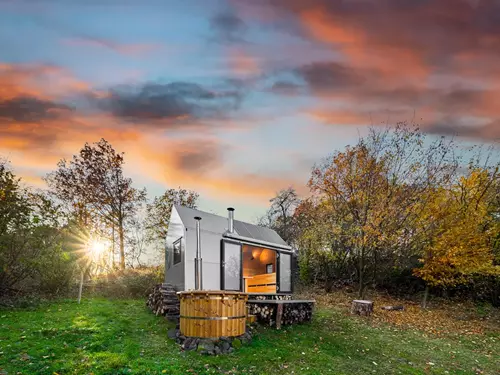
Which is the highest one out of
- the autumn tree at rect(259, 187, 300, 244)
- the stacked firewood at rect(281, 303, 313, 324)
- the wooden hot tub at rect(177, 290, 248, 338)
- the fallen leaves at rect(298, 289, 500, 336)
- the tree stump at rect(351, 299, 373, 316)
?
the autumn tree at rect(259, 187, 300, 244)

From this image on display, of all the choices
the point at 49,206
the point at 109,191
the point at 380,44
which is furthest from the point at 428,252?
the point at 109,191

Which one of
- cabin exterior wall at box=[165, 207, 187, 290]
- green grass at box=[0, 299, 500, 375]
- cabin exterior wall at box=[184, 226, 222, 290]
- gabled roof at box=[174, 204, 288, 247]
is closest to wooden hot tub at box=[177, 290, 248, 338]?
green grass at box=[0, 299, 500, 375]

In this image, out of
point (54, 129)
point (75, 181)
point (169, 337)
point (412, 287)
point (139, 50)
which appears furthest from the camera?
point (75, 181)

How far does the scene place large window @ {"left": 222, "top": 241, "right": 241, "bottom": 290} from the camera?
1156 centimetres

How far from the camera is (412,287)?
58.4 feet

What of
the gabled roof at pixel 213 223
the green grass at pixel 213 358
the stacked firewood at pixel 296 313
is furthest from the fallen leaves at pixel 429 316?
the gabled roof at pixel 213 223

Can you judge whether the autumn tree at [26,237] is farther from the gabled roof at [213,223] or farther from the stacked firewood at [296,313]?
the stacked firewood at [296,313]

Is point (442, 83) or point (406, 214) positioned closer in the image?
point (442, 83)

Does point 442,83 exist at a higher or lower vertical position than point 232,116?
higher

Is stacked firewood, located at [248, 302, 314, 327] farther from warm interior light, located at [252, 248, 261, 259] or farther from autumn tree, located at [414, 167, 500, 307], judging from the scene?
autumn tree, located at [414, 167, 500, 307]

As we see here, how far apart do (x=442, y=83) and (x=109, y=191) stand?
693 inches

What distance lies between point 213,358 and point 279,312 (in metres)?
3.19

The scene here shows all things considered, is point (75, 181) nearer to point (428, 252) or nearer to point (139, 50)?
point (139, 50)

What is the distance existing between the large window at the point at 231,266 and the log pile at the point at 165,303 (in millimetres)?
1748
